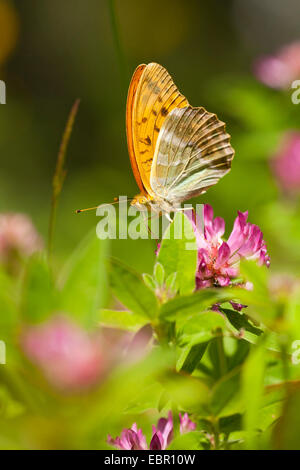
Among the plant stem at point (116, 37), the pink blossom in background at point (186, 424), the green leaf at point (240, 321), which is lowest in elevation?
the pink blossom in background at point (186, 424)

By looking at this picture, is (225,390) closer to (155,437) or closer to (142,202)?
(155,437)

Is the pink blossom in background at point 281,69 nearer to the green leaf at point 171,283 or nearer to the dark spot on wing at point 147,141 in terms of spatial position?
the dark spot on wing at point 147,141

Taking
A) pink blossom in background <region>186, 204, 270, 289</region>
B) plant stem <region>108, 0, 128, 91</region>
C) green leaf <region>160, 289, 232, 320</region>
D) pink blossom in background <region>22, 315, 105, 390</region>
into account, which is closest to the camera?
pink blossom in background <region>22, 315, 105, 390</region>

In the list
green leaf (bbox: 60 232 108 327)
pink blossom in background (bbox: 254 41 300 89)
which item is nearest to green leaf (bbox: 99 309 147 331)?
green leaf (bbox: 60 232 108 327)

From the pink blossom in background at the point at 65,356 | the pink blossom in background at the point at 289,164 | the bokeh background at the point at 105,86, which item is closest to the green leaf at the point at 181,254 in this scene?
the pink blossom in background at the point at 65,356

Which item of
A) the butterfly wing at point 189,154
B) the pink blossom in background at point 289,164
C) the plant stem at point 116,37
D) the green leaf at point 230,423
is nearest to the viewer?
the green leaf at point 230,423

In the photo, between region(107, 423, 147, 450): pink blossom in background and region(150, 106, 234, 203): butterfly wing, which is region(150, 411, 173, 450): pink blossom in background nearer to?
region(107, 423, 147, 450): pink blossom in background

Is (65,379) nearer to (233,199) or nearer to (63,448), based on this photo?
(63,448)
